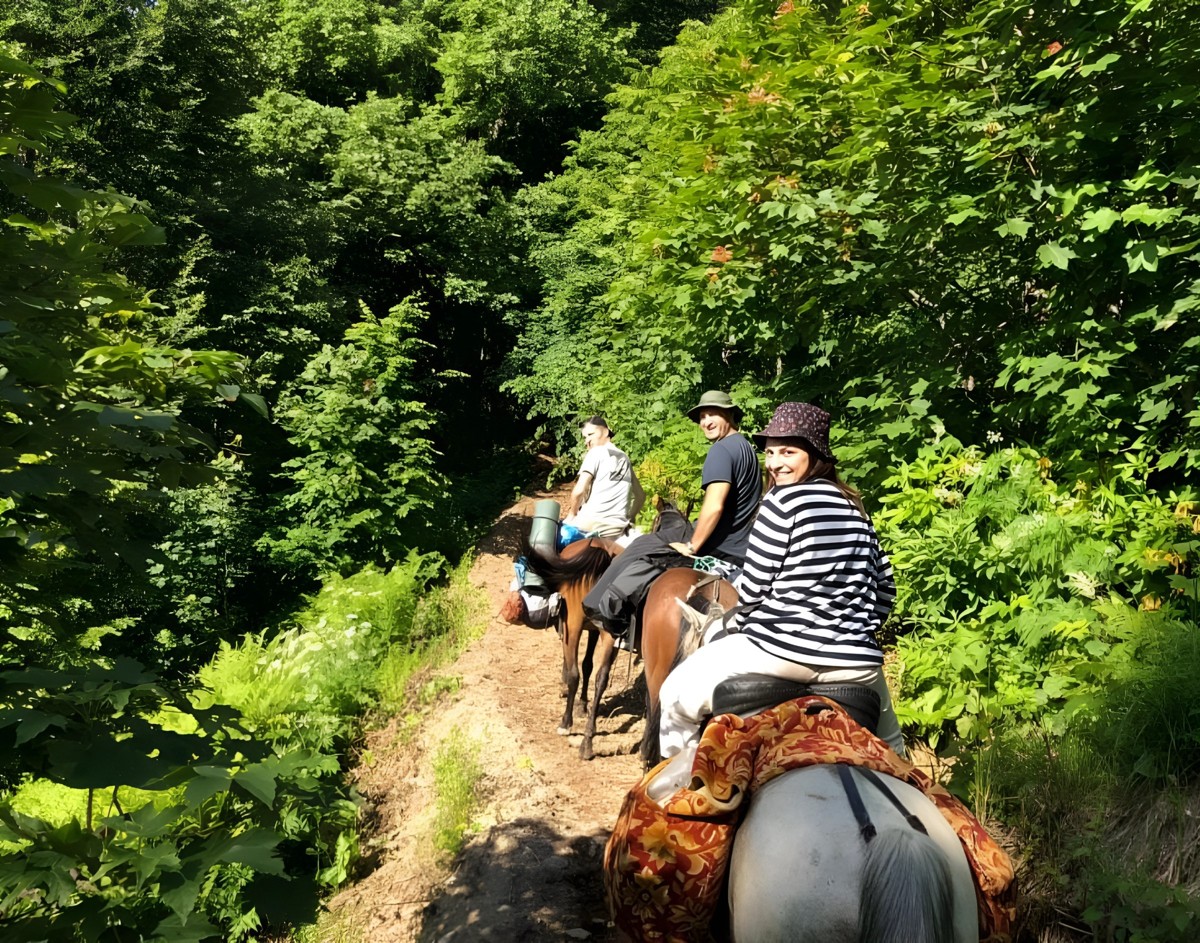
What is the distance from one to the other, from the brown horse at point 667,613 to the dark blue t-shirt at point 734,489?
14.2 inches

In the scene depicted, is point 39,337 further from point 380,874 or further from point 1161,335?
point 1161,335

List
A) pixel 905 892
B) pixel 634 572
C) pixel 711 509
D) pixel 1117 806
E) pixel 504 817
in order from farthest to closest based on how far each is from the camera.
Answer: pixel 634 572 < pixel 504 817 < pixel 711 509 < pixel 1117 806 < pixel 905 892

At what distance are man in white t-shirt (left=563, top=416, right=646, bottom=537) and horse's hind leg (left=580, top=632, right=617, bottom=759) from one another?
3.55ft

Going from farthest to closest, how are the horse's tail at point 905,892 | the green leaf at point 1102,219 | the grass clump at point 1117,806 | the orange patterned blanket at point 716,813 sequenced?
the green leaf at point 1102,219, the grass clump at point 1117,806, the orange patterned blanket at point 716,813, the horse's tail at point 905,892

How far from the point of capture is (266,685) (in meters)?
8.08

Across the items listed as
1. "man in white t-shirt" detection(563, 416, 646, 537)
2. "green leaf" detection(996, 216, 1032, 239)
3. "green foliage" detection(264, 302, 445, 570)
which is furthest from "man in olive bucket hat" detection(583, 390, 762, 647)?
"green foliage" detection(264, 302, 445, 570)

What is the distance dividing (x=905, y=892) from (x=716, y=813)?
0.67 metres

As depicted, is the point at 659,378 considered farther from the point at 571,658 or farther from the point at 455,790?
the point at 455,790

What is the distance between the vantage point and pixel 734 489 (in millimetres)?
5988

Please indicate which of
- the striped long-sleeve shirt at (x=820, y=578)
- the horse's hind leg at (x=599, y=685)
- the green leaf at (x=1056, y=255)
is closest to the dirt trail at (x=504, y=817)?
the horse's hind leg at (x=599, y=685)

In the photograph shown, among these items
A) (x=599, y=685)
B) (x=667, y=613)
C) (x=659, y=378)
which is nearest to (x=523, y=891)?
(x=667, y=613)

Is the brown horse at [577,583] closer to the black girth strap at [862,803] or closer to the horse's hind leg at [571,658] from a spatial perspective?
the horse's hind leg at [571,658]

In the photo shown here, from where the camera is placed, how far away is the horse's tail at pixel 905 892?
2.39m

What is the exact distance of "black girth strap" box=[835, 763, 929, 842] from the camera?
8.23 feet
